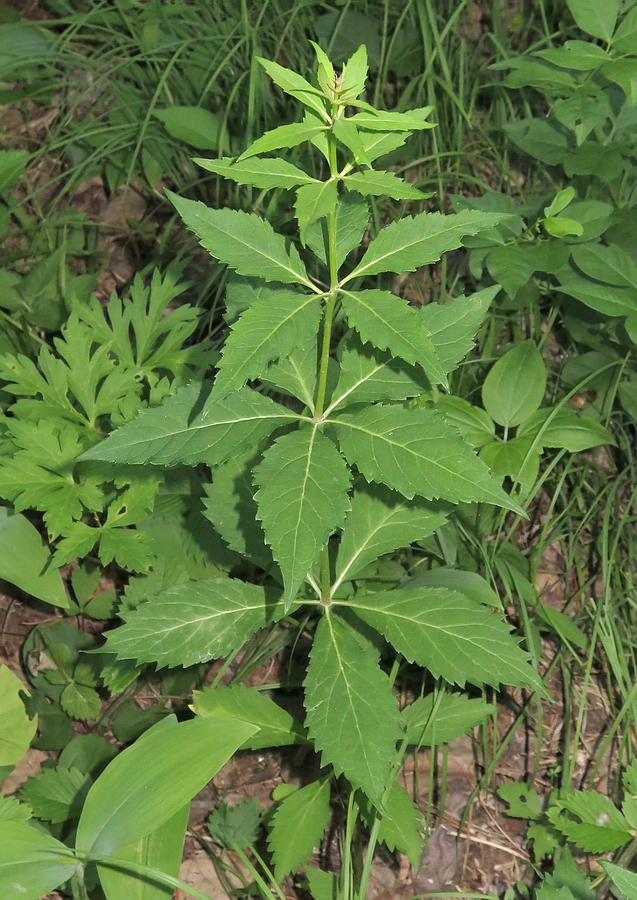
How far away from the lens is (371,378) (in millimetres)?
Answer: 1411

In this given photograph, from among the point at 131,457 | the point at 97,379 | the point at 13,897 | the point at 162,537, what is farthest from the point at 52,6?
the point at 13,897

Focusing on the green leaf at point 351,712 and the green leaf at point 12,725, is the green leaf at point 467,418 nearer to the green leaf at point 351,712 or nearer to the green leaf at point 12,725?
the green leaf at point 351,712

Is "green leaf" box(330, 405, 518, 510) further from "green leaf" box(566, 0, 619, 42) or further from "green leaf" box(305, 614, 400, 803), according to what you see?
"green leaf" box(566, 0, 619, 42)

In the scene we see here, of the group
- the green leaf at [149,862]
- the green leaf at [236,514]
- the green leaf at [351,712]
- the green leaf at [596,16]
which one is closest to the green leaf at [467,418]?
the green leaf at [236,514]

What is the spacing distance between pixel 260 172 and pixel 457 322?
1.76ft

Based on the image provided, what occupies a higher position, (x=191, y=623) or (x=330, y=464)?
(x=330, y=464)

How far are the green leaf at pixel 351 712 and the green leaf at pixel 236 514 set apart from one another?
0.26 m

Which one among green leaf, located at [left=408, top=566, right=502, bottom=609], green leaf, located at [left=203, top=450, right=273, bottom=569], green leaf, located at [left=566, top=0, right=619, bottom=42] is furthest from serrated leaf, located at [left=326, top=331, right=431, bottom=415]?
green leaf, located at [left=566, top=0, right=619, bottom=42]

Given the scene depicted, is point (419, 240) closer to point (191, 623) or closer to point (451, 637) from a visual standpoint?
point (451, 637)

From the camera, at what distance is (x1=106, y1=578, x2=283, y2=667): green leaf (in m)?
1.49

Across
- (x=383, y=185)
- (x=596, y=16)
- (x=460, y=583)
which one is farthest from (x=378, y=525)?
(x=596, y=16)

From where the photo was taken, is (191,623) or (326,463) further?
(191,623)

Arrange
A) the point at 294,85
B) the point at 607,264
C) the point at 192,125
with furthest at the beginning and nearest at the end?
the point at 192,125 < the point at 607,264 < the point at 294,85

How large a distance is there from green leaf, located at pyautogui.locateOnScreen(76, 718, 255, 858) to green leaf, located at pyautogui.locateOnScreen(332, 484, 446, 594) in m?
0.42
